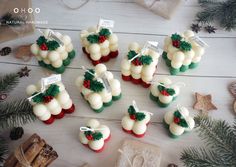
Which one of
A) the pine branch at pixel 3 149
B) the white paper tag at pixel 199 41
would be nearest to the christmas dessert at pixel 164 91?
the white paper tag at pixel 199 41

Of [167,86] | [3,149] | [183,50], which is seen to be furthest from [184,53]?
[3,149]

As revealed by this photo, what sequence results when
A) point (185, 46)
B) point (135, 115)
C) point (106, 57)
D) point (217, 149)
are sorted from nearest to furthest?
point (217, 149)
point (135, 115)
point (185, 46)
point (106, 57)

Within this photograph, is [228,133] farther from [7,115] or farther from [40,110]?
[7,115]

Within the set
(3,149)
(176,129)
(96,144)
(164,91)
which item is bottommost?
(3,149)

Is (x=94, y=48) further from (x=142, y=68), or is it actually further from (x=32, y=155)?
(x=32, y=155)

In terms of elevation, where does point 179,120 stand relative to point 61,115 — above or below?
above
